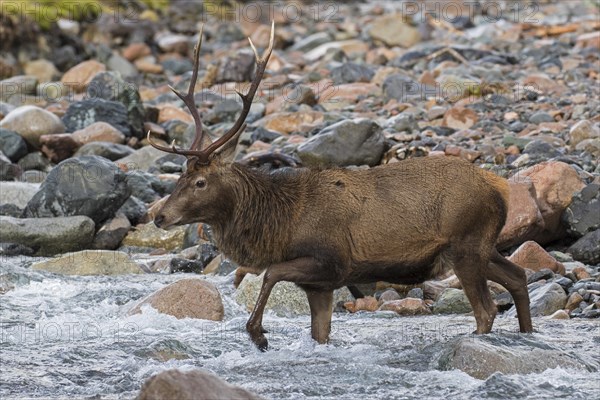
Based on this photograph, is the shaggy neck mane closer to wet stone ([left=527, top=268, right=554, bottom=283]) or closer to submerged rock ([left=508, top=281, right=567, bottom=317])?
submerged rock ([left=508, top=281, right=567, bottom=317])

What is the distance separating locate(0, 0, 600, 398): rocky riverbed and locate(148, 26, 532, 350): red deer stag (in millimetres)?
584

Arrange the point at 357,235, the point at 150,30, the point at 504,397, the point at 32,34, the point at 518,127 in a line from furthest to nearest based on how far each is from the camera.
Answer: the point at 150,30, the point at 32,34, the point at 518,127, the point at 357,235, the point at 504,397

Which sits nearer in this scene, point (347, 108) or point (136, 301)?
point (136, 301)

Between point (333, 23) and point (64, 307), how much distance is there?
75.8ft

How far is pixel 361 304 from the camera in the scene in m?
10.5

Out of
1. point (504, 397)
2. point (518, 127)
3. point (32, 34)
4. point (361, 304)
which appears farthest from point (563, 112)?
point (32, 34)

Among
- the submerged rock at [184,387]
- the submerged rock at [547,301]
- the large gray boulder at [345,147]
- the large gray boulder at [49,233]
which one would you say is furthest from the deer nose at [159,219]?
the large gray boulder at [345,147]

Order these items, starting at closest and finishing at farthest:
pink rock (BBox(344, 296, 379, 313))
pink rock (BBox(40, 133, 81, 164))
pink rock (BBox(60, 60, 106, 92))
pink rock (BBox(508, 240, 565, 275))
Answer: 1. pink rock (BBox(344, 296, 379, 313))
2. pink rock (BBox(508, 240, 565, 275))
3. pink rock (BBox(40, 133, 81, 164))
4. pink rock (BBox(60, 60, 106, 92))

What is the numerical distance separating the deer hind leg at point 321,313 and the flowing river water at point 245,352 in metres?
0.10

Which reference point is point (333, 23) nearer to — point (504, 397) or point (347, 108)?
point (347, 108)

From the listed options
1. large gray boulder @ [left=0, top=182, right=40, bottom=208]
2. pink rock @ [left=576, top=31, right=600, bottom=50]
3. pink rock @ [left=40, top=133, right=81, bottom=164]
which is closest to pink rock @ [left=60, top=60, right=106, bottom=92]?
pink rock @ [left=40, top=133, right=81, bottom=164]

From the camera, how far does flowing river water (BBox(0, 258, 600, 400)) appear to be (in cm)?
739

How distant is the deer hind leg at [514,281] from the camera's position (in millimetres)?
8852

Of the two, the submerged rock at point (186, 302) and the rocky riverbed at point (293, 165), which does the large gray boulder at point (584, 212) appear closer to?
the rocky riverbed at point (293, 165)
